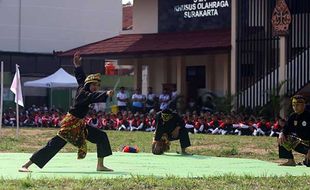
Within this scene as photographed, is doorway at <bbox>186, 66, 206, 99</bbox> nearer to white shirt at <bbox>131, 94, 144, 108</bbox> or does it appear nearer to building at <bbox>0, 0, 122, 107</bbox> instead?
white shirt at <bbox>131, 94, 144, 108</bbox>

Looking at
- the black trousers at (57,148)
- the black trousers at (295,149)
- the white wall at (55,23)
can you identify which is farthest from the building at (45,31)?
the black trousers at (57,148)

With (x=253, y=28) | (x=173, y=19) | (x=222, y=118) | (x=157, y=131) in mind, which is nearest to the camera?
(x=157, y=131)

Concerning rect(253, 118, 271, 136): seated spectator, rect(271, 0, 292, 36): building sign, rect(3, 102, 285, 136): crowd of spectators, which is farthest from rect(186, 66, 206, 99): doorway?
rect(253, 118, 271, 136): seated spectator

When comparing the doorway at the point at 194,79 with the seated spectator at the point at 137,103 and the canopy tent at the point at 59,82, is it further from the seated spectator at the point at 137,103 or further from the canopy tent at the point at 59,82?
the canopy tent at the point at 59,82

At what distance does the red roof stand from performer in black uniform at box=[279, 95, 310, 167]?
15.9 m

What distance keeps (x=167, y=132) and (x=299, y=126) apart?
12.6 feet

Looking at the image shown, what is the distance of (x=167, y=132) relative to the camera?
1680 cm

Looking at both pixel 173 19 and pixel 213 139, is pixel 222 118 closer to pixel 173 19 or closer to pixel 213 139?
pixel 213 139

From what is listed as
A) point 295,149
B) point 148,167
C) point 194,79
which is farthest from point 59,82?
point 295,149

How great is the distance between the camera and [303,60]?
92.4 ft

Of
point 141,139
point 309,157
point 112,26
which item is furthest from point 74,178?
point 112,26

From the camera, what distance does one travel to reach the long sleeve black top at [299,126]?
1378 cm

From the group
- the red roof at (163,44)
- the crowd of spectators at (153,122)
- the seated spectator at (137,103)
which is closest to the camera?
the crowd of spectators at (153,122)

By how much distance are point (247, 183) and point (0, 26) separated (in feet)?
112
